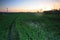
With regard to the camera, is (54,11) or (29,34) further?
(54,11)

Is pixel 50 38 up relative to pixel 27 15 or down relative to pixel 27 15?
down

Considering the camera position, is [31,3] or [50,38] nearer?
[50,38]

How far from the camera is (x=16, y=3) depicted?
9.57 ft

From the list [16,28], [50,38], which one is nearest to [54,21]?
[50,38]

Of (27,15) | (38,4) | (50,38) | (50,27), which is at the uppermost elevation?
(38,4)

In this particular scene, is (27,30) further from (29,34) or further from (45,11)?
(45,11)

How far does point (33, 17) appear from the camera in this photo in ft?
9.55

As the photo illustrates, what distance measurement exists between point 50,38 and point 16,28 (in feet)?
2.05

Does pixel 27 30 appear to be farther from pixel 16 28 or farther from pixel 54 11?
pixel 54 11

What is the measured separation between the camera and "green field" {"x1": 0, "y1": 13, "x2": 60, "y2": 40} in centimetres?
272

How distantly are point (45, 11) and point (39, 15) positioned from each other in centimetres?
14

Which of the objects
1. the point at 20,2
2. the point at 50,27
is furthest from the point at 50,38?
the point at 20,2

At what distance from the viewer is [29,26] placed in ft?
9.29

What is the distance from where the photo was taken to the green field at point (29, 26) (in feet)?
8.94
